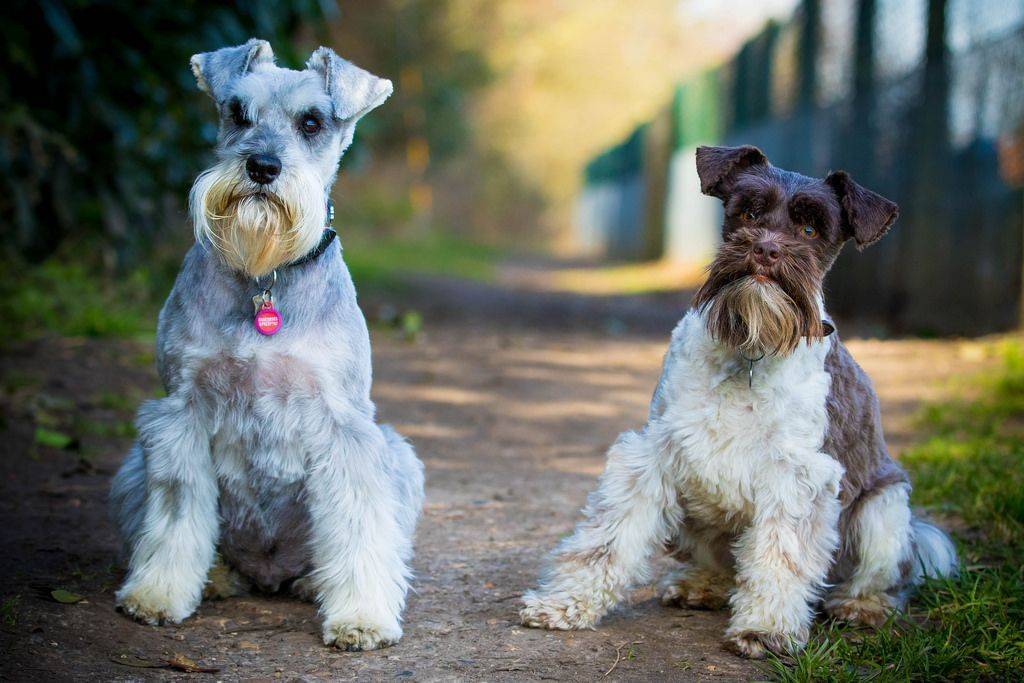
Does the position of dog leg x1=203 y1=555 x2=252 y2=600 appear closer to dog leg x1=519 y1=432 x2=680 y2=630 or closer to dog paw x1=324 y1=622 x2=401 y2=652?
dog paw x1=324 y1=622 x2=401 y2=652

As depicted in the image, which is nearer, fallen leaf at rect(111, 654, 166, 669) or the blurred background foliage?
fallen leaf at rect(111, 654, 166, 669)

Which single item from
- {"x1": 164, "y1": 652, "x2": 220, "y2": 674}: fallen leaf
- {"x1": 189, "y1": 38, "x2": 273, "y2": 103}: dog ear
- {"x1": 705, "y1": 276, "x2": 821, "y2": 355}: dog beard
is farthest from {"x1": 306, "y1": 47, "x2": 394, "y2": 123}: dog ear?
{"x1": 164, "y1": 652, "x2": 220, "y2": 674}: fallen leaf

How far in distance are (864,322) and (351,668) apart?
29.9 ft

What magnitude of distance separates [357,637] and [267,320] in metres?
1.05

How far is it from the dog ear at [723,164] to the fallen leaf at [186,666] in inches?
87.1

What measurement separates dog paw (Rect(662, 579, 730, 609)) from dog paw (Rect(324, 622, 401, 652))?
1.10m

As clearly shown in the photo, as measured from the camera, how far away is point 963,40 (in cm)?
965

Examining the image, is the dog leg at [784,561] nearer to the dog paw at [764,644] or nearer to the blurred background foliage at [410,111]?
the dog paw at [764,644]

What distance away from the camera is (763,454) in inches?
132

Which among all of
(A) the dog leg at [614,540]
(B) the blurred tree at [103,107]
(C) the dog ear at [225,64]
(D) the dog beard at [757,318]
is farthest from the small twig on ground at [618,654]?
(B) the blurred tree at [103,107]

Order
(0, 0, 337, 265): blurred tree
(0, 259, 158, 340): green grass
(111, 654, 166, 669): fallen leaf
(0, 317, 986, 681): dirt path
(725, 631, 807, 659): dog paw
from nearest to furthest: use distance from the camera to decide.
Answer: (111, 654, 166, 669): fallen leaf
(0, 317, 986, 681): dirt path
(725, 631, 807, 659): dog paw
(0, 0, 337, 265): blurred tree
(0, 259, 158, 340): green grass

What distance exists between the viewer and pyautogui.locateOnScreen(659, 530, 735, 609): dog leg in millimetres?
3768

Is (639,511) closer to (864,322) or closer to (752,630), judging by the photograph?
(752,630)

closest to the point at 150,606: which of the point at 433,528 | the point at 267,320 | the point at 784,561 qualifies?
the point at 267,320
